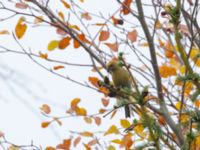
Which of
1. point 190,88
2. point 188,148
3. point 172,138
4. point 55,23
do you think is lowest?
point 188,148

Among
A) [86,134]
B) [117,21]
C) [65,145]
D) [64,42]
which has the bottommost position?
[65,145]

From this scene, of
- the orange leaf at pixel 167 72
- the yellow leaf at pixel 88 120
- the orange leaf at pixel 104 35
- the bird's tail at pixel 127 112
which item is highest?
the orange leaf at pixel 104 35

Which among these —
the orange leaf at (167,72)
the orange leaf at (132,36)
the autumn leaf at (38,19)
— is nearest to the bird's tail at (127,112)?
the orange leaf at (167,72)

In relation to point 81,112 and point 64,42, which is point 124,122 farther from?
point 64,42

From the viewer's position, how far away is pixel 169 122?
2.08m

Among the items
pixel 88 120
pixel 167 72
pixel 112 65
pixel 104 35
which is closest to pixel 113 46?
pixel 104 35

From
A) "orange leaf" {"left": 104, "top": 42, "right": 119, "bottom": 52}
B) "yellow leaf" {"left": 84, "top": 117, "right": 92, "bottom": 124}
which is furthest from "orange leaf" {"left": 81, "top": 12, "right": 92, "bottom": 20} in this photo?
"yellow leaf" {"left": 84, "top": 117, "right": 92, "bottom": 124}

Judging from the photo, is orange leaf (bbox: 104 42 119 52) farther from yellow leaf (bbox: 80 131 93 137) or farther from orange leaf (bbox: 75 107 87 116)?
yellow leaf (bbox: 80 131 93 137)

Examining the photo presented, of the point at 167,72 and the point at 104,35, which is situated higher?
the point at 104,35

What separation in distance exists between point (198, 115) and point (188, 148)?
0.44 feet

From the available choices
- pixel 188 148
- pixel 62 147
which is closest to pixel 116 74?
pixel 62 147

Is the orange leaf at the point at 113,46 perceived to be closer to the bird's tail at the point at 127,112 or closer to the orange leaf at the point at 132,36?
the orange leaf at the point at 132,36

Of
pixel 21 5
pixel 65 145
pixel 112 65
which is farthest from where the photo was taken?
pixel 65 145

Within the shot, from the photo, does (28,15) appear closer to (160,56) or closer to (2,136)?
(2,136)
